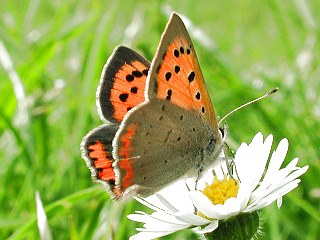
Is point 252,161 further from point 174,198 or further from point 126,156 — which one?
point 126,156

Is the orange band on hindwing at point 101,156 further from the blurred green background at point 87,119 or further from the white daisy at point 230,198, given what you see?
the blurred green background at point 87,119

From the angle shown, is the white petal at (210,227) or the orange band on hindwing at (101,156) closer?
the white petal at (210,227)

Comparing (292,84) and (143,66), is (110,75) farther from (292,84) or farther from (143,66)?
(292,84)

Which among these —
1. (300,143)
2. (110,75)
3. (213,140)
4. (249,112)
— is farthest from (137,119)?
(249,112)

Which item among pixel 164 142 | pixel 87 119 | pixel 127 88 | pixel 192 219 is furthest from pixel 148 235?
pixel 87 119

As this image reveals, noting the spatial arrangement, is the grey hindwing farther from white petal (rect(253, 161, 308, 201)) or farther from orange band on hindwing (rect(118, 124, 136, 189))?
white petal (rect(253, 161, 308, 201))

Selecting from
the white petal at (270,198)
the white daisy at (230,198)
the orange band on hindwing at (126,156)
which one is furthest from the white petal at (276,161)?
the orange band on hindwing at (126,156)

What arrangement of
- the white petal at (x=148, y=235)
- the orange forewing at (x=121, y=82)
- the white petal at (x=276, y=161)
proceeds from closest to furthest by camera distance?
the white petal at (x=148, y=235)
the white petal at (x=276, y=161)
the orange forewing at (x=121, y=82)

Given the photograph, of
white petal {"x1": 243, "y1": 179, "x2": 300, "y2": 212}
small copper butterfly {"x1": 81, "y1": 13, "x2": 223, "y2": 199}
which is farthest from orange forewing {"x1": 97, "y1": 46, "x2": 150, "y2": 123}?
white petal {"x1": 243, "y1": 179, "x2": 300, "y2": 212}
